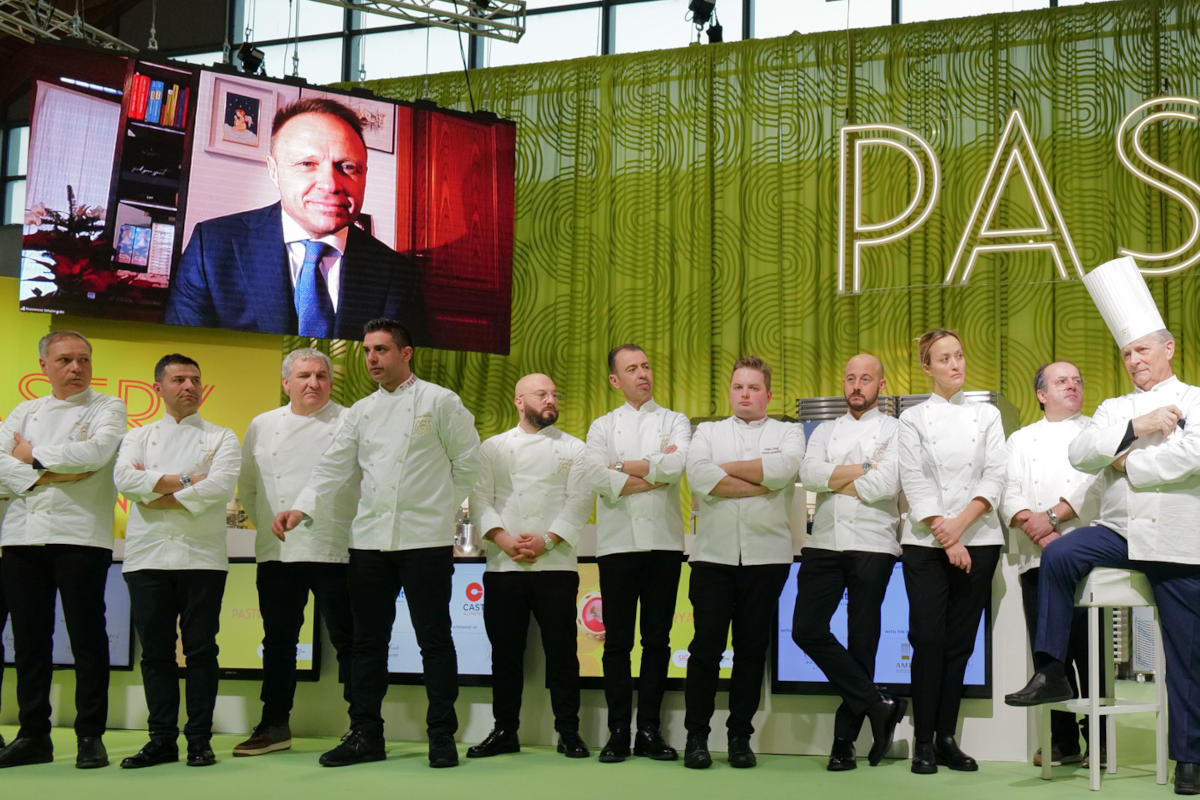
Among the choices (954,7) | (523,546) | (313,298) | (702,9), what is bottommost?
(523,546)

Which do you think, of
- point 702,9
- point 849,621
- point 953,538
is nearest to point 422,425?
point 849,621

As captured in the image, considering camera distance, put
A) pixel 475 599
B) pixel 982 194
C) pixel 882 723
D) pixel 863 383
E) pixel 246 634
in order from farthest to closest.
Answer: pixel 982 194 → pixel 246 634 → pixel 475 599 → pixel 863 383 → pixel 882 723

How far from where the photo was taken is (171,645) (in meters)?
4.22

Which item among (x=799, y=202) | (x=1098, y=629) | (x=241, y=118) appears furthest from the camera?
(x=799, y=202)

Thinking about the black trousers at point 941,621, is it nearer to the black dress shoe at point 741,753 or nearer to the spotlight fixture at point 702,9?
the black dress shoe at point 741,753

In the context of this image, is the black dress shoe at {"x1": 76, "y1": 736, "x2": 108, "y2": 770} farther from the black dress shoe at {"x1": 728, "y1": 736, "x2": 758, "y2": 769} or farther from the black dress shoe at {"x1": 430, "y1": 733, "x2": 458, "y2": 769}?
the black dress shoe at {"x1": 728, "y1": 736, "x2": 758, "y2": 769}

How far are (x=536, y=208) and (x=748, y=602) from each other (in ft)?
20.4

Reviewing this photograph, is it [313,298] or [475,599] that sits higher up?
[313,298]

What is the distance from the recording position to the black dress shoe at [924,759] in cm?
398

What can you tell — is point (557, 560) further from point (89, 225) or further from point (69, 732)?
point (89, 225)

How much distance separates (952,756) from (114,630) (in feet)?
11.6

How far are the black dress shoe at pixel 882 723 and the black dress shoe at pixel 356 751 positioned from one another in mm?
1697

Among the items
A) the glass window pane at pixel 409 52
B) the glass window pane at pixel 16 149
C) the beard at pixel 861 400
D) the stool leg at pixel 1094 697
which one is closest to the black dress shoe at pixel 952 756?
the stool leg at pixel 1094 697

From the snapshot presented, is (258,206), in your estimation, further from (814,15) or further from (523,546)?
(814,15)
